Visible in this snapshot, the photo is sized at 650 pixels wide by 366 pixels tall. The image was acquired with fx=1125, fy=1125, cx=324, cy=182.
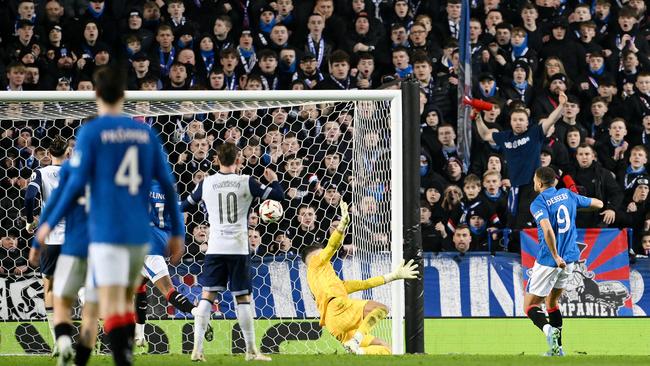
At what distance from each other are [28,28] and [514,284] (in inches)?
269

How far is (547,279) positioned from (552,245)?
417 mm

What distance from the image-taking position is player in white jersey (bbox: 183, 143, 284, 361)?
8672 mm

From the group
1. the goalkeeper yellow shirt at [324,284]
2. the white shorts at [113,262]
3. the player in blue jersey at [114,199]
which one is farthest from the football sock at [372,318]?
the white shorts at [113,262]

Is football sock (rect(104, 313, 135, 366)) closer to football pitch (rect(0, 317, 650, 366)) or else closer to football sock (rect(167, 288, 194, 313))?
football sock (rect(167, 288, 194, 313))

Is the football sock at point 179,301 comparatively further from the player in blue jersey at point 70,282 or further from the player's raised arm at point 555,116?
the player's raised arm at point 555,116

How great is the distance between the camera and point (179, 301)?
10406 millimetres

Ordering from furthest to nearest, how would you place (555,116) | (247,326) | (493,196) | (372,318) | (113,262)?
1. (555,116)
2. (493,196)
3. (372,318)
4. (247,326)
5. (113,262)

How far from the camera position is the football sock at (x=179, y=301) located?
10391 mm

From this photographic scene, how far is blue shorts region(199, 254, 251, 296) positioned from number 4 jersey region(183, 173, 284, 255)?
0.16 feet

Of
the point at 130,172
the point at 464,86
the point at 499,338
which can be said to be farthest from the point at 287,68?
the point at 130,172

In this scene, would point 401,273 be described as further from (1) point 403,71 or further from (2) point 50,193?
(1) point 403,71

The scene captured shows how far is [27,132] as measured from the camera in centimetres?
1113

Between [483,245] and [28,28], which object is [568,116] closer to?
[483,245]

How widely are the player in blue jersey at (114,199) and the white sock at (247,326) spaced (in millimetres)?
3021
